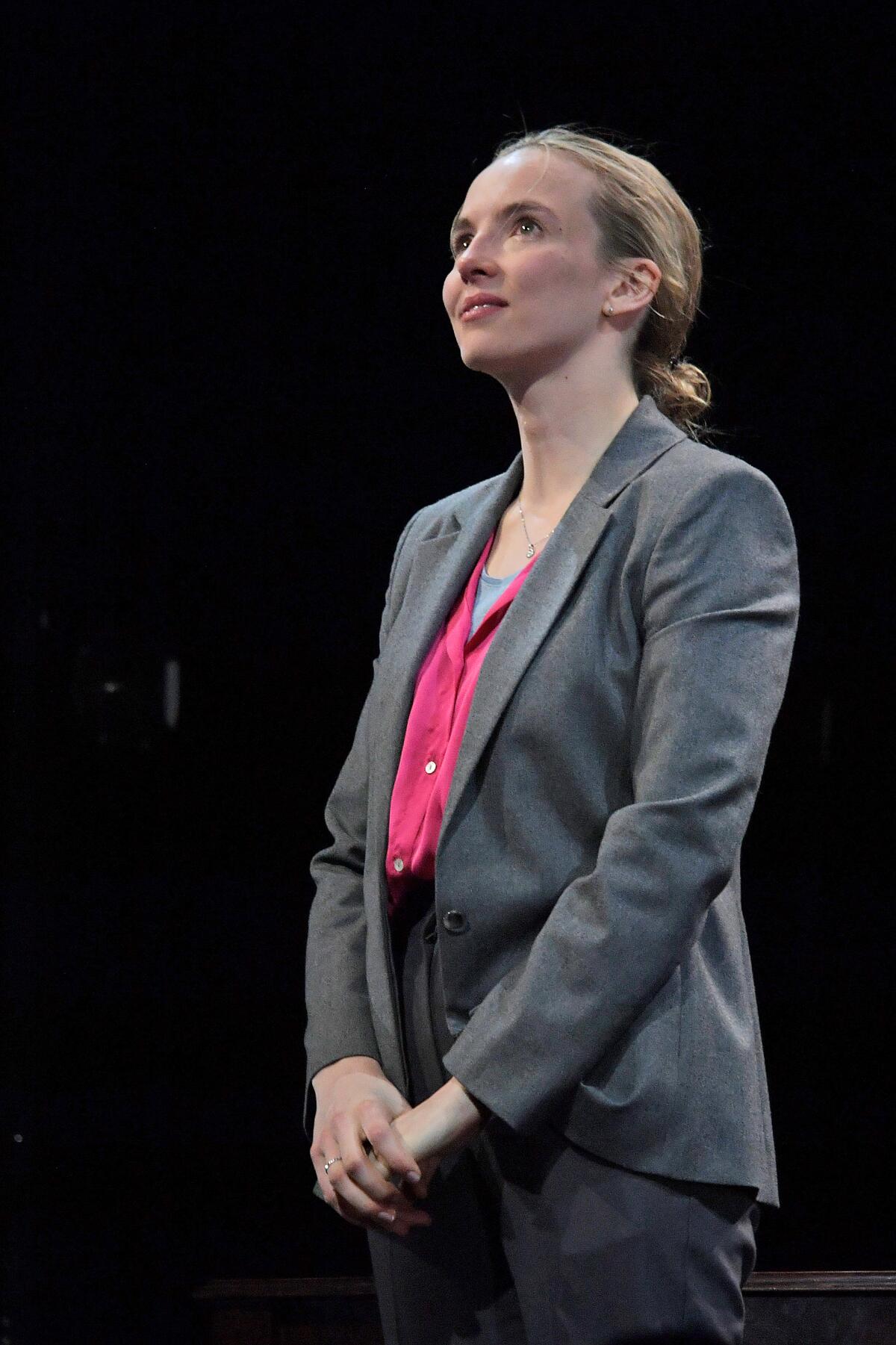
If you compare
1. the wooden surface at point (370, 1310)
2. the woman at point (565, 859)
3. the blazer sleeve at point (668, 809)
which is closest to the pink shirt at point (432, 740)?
the woman at point (565, 859)

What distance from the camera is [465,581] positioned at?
4.24 ft

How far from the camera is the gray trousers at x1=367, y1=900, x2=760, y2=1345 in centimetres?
101

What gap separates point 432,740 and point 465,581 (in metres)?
0.17

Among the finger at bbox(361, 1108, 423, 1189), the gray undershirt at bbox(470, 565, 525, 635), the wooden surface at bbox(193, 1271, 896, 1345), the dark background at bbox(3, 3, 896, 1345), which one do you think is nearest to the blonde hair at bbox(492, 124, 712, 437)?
the gray undershirt at bbox(470, 565, 525, 635)

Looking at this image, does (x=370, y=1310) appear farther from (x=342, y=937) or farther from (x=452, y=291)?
(x=452, y=291)

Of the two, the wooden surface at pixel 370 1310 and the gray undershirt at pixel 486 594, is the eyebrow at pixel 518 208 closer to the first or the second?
the gray undershirt at pixel 486 594

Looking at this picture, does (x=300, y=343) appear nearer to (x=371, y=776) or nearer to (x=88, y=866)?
(x=88, y=866)

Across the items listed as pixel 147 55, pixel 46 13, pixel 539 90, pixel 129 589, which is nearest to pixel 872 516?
pixel 539 90

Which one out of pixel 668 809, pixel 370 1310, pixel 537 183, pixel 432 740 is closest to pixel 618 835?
pixel 668 809

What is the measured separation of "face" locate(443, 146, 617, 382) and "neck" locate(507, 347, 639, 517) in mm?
20

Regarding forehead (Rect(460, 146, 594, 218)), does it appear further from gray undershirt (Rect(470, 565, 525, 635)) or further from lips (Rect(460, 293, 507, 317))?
gray undershirt (Rect(470, 565, 525, 635))

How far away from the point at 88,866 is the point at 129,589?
48 cm

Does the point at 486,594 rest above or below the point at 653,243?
below

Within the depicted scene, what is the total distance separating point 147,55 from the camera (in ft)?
7.22
